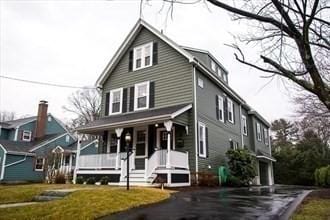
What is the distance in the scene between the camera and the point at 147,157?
15.1 meters

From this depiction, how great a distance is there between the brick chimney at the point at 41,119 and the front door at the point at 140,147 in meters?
18.4

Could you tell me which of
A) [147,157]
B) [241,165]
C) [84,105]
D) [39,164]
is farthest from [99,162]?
[84,105]

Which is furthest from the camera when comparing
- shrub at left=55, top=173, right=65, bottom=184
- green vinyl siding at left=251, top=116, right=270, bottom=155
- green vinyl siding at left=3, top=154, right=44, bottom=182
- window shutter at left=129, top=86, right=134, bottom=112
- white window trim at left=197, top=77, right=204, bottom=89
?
green vinyl siding at left=251, top=116, right=270, bottom=155

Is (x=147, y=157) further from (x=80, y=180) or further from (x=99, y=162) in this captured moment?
(x=80, y=180)

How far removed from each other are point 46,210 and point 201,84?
37.5 feet

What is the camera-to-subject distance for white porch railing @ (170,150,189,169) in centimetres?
1291

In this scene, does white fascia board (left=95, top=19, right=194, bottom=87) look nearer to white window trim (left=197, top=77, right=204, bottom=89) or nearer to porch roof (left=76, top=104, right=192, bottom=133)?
white window trim (left=197, top=77, right=204, bottom=89)

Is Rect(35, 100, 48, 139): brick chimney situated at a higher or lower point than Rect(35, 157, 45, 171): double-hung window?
higher

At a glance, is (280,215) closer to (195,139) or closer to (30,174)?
(195,139)

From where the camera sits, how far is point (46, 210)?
6.47m

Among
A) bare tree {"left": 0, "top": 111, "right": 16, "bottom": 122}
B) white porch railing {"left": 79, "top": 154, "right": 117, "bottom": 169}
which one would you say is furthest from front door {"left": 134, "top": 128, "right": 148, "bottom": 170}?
bare tree {"left": 0, "top": 111, "right": 16, "bottom": 122}

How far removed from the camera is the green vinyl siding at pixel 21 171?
25.1m

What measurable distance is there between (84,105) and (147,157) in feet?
81.5

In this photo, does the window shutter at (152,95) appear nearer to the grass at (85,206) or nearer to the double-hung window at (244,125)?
the grass at (85,206)
